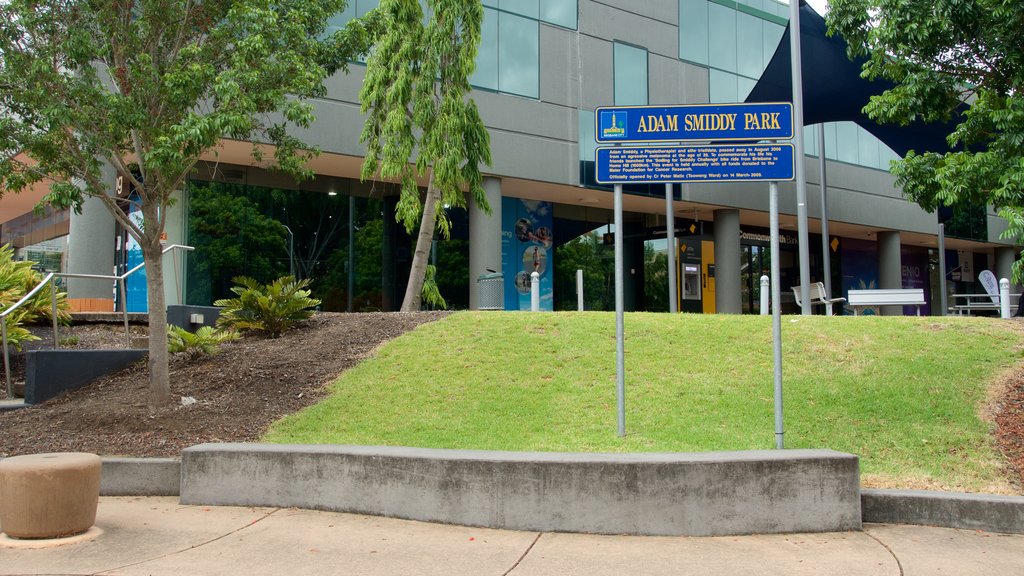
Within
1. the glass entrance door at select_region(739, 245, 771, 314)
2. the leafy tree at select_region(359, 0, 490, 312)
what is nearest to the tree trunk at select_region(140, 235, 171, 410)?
the leafy tree at select_region(359, 0, 490, 312)

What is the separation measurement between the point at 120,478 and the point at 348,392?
317 centimetres

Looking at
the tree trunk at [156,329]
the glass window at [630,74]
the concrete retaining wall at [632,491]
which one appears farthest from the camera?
the glass window at [630,74]

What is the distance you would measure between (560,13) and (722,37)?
7351 mm

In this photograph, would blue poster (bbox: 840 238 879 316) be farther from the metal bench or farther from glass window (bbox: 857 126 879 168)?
glass window (bbox: 857 126 879 168)

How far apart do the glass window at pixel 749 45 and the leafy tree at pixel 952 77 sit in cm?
1815

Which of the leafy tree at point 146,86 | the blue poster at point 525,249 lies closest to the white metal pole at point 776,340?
the leafy tree at point 146,86

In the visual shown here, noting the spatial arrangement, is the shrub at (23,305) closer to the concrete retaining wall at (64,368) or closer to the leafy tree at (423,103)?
the concrete retaining wall at (64,368)

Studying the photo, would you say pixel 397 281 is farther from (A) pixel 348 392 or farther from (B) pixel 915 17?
(B) pixel 915 17

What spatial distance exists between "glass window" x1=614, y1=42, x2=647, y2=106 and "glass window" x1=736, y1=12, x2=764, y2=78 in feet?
16.2

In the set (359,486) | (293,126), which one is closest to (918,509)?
(359,486)

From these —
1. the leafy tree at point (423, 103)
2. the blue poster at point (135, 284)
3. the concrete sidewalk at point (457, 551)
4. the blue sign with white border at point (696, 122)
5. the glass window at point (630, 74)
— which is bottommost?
the concrete sidewalk at point (457, 551)

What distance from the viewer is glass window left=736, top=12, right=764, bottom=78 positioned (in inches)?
1119

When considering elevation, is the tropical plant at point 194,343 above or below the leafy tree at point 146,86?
below

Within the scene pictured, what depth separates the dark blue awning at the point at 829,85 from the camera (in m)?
20.6
